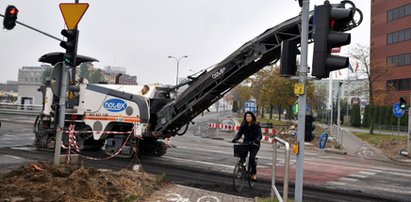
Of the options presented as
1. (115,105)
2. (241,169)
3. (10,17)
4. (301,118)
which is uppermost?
(10,17)

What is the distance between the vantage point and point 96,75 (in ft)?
395

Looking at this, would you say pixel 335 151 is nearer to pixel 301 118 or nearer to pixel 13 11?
pixel 13 11

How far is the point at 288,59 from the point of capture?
5.65 m

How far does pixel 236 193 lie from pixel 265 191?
2.64 feet

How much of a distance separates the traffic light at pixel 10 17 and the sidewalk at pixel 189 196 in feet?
28.0

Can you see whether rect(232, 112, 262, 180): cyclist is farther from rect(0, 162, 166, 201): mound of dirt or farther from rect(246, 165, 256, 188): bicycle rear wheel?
rect(0, 162, 166, 201): mound of dirt

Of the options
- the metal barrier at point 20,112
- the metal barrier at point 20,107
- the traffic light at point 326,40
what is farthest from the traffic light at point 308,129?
the metal barrier at point 20,107

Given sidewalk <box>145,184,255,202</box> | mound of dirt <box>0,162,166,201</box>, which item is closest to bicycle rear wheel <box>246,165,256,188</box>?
sidewalk <box>145,184,255,202</box>

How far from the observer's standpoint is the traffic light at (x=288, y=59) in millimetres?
5616

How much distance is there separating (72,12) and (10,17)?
6.15 meters

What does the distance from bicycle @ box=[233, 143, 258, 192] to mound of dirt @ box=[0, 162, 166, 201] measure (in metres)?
1.88

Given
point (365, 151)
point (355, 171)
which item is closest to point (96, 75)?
point (365, 151)

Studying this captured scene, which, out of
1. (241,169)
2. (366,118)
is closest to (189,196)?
(241,169)

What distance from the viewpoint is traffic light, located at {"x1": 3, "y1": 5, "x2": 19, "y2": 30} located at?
506 inches
